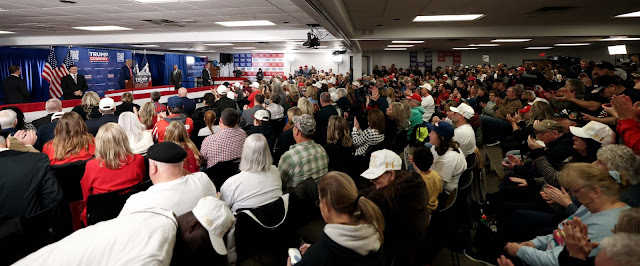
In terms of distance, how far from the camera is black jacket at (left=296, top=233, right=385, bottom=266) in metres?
1.53

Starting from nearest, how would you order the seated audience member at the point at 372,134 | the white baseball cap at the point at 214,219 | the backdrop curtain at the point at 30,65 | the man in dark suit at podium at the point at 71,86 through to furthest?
the white baseball cap at the point at 214,219, the seated audience member at the point at 372,134, the man in dark suit at podium at the point at 71,86, the backdrop curtain at the point at 30,65

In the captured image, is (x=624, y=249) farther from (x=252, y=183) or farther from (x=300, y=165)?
(x=300, y=165)

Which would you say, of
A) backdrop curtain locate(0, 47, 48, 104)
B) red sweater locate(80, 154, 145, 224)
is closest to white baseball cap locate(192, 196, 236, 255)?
red sweater locate(80, 154, 145, 224)

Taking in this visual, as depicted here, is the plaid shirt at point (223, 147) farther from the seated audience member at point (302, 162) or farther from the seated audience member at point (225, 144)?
the seated audience member at point (302, 162)

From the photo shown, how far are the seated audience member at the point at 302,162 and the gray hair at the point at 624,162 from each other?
211cm

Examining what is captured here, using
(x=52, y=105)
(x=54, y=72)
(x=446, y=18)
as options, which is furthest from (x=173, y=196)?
(x=54, y=72)

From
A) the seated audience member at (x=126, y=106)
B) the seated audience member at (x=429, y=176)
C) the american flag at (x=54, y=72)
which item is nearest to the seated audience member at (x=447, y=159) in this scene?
the seated audience member at (x=429, y=176)

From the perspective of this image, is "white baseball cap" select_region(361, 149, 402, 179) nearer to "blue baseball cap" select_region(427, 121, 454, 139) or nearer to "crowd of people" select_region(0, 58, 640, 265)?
"crowd of people" select_region(0, 58, 640, 265)

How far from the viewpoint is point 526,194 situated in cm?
338

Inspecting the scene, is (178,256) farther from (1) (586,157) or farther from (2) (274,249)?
(1) (586,157)

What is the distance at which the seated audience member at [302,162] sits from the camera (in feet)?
10.2

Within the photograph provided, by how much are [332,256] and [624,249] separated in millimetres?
1131

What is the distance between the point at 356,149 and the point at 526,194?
6.53 feet

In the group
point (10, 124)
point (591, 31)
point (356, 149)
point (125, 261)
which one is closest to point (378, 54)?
point (591, 31)
